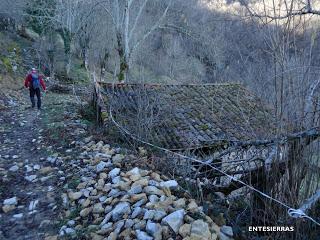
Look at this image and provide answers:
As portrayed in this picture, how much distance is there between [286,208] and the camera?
2566 mm

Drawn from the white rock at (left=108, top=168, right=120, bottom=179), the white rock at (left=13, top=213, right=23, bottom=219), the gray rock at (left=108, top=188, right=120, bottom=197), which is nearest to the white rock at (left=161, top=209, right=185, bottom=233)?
the gray rock at (left=108, top=188, right=120, bottom=197)

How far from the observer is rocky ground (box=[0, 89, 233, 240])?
305 cm

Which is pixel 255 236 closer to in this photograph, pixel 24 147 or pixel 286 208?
pixel 286 208

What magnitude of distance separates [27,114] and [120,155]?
644 cm

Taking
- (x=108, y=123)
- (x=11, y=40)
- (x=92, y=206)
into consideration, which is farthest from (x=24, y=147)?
(x=11, y=40)

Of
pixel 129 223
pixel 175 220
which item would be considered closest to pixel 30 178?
pixel 129 223

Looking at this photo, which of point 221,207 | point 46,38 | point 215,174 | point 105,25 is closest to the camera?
point 221,207

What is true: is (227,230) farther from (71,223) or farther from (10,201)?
(10,201)

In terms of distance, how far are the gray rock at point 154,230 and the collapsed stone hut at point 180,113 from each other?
115 inches

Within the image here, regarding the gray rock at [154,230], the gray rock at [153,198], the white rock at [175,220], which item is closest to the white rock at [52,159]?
the gray rock at [153,198]

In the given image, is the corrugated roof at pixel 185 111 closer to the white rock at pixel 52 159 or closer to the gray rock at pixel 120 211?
the white rock at pixel 52 159

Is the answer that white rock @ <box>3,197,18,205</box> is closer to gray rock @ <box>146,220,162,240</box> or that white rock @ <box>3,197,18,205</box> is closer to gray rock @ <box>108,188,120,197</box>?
gray rock @ <box>108,188,120,197</box>

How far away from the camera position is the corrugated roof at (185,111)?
837 cm

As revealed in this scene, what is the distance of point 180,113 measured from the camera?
32.9 ft
